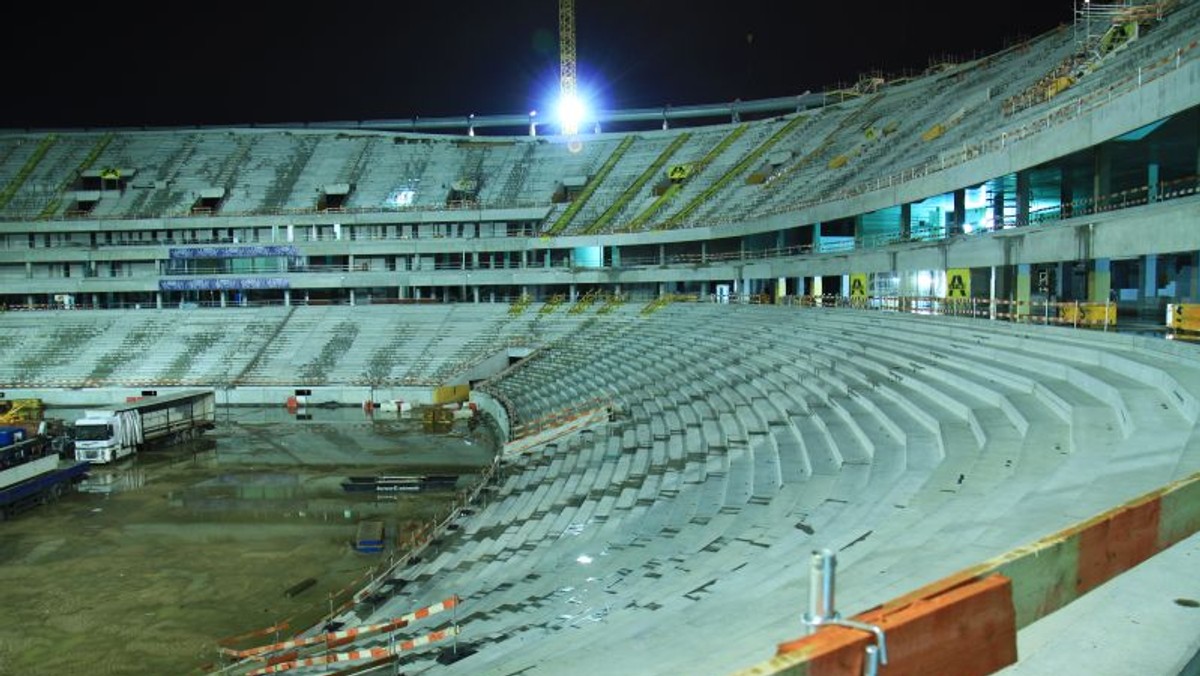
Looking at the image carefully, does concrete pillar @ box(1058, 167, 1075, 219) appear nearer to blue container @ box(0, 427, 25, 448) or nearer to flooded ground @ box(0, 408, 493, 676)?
flooded ground @ box(0, 408, 493, 676)

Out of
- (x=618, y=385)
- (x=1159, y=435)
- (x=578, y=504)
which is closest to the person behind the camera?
(x=1159, y=435)

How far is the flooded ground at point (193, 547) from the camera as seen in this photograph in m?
13.5

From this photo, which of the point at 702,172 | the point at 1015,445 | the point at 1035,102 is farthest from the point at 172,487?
the point at 702,172

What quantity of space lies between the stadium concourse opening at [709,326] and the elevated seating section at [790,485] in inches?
3.2

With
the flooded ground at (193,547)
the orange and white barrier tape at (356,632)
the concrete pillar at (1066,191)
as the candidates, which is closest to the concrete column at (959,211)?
the concrete pillar at (1066,191)

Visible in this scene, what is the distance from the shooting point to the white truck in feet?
88.2

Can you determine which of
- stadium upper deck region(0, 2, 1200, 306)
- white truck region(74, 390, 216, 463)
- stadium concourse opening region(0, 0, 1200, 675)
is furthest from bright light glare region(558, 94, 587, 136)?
white truck region(74, 390, 216, 463)

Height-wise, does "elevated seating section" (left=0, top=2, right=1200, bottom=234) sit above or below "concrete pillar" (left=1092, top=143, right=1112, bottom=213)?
above

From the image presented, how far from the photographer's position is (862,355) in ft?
66.0

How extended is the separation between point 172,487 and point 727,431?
17.5 metres

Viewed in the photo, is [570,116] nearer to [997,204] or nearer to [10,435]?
[997,204]

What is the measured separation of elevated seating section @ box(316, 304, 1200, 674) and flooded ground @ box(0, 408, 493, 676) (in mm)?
2614

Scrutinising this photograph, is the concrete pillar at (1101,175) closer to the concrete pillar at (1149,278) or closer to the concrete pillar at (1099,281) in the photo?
the concrete pillar at (1099,281)

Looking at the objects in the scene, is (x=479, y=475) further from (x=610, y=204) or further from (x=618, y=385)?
(x=610, y=204)
